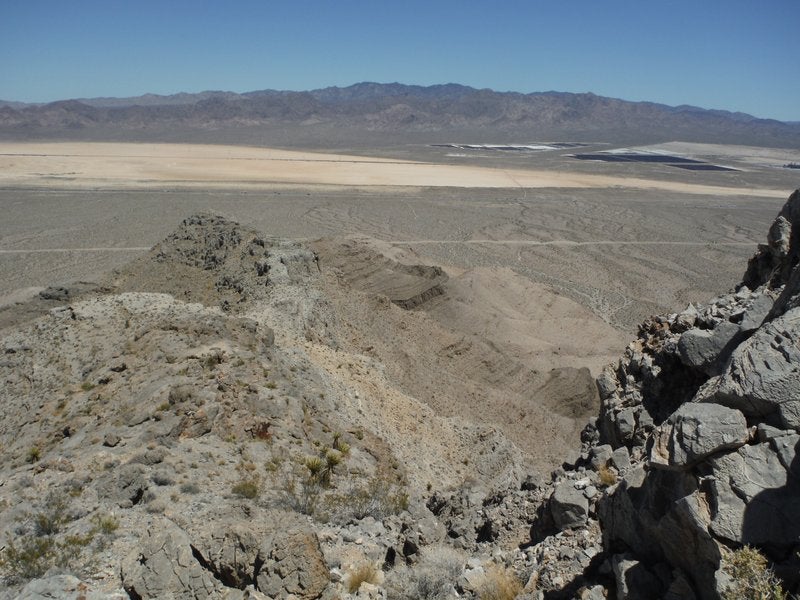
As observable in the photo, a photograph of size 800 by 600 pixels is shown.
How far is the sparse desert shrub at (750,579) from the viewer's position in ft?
13.3

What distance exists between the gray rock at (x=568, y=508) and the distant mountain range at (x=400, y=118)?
132m

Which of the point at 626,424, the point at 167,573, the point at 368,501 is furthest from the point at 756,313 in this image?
the point at 167,573

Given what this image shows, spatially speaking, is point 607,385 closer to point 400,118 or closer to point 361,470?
point 361,470

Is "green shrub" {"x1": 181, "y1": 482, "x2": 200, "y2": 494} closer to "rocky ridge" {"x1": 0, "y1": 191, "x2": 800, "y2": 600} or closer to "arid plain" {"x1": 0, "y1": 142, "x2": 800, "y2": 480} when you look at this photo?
"rocky ridge" {"x1": 0, "y1": 191, "x2": 800, "y2": 600}

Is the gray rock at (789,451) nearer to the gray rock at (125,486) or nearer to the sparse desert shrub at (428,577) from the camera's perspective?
the sparse desert shrub at (428,577)

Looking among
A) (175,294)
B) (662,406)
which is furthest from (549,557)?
(175,294)

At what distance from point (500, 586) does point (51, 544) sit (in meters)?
4.21

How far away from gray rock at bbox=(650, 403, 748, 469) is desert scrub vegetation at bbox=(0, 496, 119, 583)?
508 centimetres

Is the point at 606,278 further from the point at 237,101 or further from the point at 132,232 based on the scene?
the point at 237,101

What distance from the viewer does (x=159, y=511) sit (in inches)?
289

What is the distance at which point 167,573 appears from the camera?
231 inches

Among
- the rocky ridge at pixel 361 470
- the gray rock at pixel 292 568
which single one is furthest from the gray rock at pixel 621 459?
the gray rock at pixel 292 568

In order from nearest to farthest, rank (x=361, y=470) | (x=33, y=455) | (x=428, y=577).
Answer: (x=428, y=577) → (x=33, y=455) → (x=361, y=470)

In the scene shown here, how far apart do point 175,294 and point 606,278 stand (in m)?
20.9
